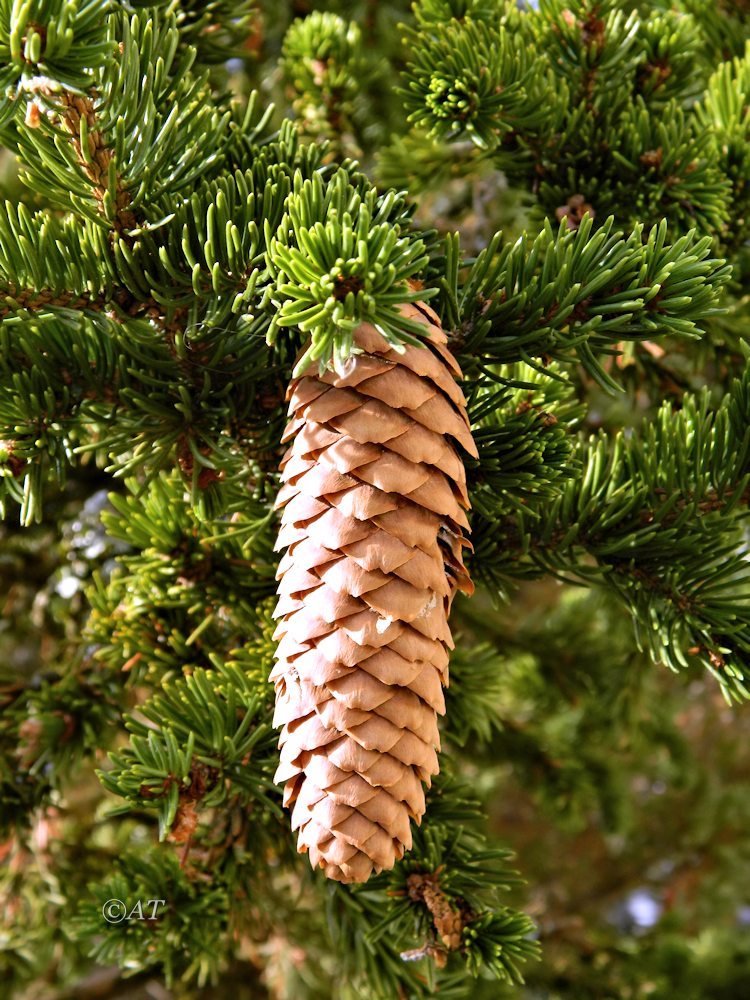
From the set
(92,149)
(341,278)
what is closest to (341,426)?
(341,278)

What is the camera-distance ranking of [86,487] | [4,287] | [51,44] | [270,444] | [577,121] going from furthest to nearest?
[86,487] → [577,121] → [270,444] → [4,287] → [51,44]

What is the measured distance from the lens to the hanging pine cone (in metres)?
0.56

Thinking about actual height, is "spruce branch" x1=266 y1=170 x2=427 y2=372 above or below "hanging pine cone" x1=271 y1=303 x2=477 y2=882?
above

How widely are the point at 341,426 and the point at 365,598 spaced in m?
0.11

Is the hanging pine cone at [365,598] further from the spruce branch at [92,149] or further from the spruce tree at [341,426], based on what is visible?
the spruce branch at [92,149]

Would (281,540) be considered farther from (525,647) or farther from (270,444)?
(525,647)

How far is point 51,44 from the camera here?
18.0 inches

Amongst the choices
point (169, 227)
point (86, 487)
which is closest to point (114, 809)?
point (169, 227)

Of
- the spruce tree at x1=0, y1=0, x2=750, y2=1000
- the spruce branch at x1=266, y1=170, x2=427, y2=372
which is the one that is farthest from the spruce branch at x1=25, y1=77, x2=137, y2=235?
the spruce branch at x1=266, y1=170, x2=427, y2=372

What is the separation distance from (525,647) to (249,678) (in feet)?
2.03

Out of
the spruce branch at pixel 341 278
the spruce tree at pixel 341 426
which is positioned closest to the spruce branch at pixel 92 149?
the spruce tree at pixel 341 426

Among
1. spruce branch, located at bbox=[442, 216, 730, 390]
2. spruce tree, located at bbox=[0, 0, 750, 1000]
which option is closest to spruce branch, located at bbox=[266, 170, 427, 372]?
spruce tree, located at bbox=[0, 0, 750, 1000]

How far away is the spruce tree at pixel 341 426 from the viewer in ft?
1.84

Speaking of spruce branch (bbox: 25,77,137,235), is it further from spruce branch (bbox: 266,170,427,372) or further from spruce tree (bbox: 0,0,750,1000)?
spruce branch (bbox: 266,170,427,372)
